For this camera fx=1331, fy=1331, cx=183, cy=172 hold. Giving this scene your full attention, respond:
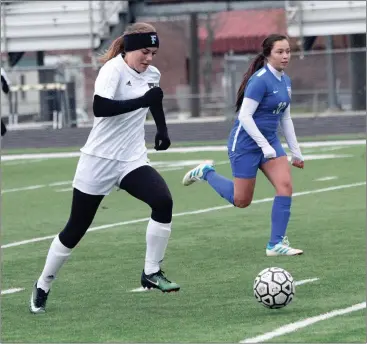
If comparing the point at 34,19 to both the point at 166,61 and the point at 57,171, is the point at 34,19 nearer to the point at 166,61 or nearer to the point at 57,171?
the point at 57,171

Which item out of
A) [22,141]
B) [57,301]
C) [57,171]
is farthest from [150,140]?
[57,301]

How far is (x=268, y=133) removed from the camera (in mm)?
11445

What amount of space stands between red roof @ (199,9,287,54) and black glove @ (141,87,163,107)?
149ft

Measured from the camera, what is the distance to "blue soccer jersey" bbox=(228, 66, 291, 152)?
1124cm

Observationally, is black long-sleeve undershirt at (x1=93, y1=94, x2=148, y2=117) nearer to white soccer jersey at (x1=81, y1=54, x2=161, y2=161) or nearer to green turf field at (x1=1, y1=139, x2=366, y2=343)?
white soccer jersey at (x1=81, y1=54, x2=161, y2=161)

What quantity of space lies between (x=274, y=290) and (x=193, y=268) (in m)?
2.48

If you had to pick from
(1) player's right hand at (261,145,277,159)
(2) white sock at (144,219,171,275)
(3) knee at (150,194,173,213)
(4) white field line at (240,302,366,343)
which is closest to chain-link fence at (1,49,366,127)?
(1) player's right hand at (261,145,277,159)

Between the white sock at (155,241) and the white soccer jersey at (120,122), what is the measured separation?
50 cm

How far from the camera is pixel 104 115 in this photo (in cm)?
880

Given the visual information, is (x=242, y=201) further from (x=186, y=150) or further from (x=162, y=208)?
(x=186, y=150)

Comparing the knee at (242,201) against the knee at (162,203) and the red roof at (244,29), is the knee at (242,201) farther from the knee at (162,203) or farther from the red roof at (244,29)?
the red roof at (244,29)

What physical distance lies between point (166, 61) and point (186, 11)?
1220 inches

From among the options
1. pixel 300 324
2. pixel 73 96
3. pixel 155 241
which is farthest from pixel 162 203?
pixel 73 96

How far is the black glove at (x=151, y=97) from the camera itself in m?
8.74
